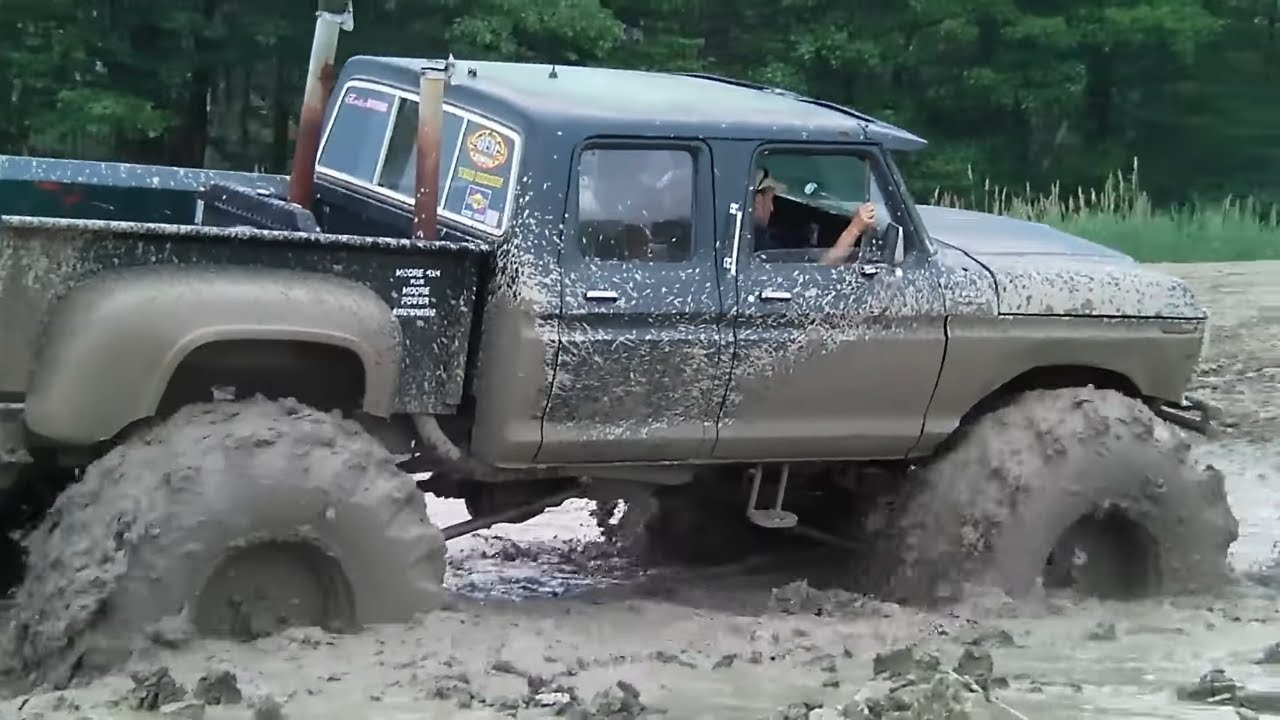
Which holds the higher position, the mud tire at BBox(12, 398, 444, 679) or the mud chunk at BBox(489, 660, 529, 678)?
the mud tire at BBox(12, 398, 444, 679)

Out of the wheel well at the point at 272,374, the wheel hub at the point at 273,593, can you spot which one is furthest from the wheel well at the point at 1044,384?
the wheel hub at the point at 273,593

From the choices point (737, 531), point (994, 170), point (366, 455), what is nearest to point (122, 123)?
point (994, 170)

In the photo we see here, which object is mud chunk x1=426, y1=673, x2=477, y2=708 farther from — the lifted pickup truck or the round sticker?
the round sticker

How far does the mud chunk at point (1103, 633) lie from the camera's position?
6.84m

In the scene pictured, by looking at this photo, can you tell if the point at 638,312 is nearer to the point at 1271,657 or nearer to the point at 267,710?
the point at 267,710

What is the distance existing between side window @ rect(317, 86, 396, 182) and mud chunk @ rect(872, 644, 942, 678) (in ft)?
8.81

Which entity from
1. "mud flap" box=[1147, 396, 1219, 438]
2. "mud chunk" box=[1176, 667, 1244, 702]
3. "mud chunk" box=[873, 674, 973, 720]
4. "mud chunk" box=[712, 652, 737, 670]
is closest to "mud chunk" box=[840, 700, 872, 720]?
"mud chunk" box=[873, 674, 973, 720]

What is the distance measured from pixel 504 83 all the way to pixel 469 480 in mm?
1425

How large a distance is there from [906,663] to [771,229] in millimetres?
1881

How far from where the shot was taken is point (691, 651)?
6.45 m

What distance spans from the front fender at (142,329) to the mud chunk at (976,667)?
85.5 inches

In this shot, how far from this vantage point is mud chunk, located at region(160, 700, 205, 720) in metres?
5.29

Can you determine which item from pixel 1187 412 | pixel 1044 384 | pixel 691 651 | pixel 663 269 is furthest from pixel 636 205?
pixel 1187 412

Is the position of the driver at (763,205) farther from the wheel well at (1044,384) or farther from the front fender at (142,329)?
the front fender at (142,329)
